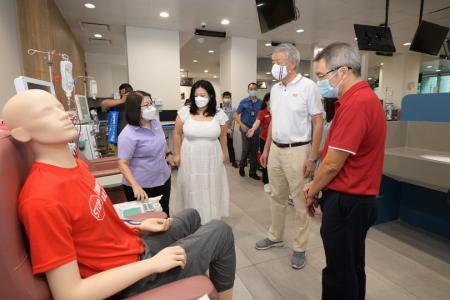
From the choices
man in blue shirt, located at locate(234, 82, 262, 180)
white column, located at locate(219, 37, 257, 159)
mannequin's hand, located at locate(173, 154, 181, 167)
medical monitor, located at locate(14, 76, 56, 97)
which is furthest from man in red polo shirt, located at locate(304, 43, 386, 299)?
white column, located at locate(219, 37, 257, 159)

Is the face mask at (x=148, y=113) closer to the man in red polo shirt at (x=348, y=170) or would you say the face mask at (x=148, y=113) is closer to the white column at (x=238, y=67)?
the man in red polo shirt at (x=348, y=170)

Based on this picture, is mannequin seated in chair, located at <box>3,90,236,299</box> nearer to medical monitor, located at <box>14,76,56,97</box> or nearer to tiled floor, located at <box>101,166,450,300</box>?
medical monitor, located at <box>14,76,56,97</box>

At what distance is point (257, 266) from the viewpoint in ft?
6.53

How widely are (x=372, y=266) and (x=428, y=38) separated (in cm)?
433

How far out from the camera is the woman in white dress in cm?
209

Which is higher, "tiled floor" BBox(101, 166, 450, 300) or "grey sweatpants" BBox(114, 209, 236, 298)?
"grey sweatpants" BBox(114, 209, 236, 298)

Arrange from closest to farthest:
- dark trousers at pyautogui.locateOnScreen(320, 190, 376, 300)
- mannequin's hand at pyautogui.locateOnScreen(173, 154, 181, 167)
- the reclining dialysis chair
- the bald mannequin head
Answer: the reclining dialysis chair
the bald mannequin head
dark trousers at pyautogui.locateOnScreen(320, 190, 376, 300)
mannequin's hand at pyautogui.locateOnScreen(173, 154, 181, 167)

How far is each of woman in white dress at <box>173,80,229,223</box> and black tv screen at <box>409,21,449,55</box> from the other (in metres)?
4.03

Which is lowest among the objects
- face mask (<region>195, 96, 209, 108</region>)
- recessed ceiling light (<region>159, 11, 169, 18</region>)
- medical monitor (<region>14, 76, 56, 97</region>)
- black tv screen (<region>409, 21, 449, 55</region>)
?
face mask (<region>195, 96, 209, 108</region>)

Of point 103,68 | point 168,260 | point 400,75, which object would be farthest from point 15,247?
point 400,75

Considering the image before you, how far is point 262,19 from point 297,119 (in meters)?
2.17

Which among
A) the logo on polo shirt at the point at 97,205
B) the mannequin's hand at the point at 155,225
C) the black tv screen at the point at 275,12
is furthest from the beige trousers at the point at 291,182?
the black tv screen at the point at 275,12

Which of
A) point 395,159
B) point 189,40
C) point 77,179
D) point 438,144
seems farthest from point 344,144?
point 189,40

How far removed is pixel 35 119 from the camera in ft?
2.43
